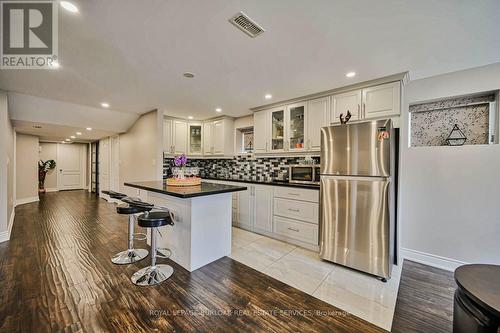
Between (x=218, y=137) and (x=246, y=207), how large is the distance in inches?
77.1

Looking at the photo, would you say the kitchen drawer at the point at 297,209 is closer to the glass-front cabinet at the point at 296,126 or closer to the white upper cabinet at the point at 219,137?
the glass-front cabinet at the point at 296,126

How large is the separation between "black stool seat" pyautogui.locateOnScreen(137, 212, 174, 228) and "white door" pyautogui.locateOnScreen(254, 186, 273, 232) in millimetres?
1762

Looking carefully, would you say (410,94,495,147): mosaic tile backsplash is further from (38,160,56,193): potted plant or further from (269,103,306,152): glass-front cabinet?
(38,160,56,193): potted plant

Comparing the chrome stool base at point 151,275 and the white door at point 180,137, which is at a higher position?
the white door at point 180,137

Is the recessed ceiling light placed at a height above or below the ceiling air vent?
above

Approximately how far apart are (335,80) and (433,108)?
137 centimetres

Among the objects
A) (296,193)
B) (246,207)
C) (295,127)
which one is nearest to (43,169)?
(246,207)

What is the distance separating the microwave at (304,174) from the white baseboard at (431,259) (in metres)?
1.52

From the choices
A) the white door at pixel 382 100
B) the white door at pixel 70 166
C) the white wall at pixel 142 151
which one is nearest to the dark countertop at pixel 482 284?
the white door at pixel 382 100

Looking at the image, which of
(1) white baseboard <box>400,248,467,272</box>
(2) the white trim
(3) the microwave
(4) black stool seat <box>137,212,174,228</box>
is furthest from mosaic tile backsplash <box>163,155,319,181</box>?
(2) the white trim

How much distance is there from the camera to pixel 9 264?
2453mm

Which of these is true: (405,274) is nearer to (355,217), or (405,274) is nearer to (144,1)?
(355,217)

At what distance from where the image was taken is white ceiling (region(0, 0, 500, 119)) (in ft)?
4.92

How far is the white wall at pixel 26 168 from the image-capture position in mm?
5996
